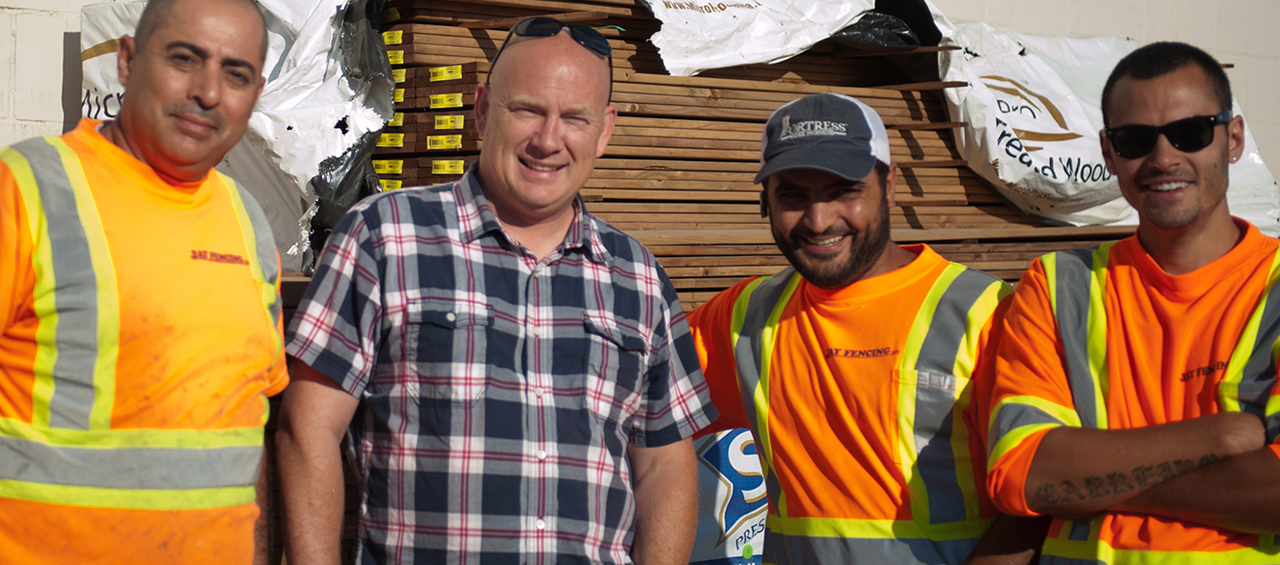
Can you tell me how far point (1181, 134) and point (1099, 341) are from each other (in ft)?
1.57

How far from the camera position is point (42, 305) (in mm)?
1723

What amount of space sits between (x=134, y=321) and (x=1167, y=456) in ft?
6.47

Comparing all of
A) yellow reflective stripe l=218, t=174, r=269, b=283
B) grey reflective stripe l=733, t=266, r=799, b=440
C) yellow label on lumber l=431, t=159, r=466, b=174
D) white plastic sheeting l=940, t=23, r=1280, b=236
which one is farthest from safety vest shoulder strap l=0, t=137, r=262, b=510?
white plastic sheeting l=940, t=23, r=1280, b=236

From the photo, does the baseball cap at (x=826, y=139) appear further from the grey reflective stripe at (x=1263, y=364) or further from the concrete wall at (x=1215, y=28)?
the concrete wall at (x=1215, y=28)

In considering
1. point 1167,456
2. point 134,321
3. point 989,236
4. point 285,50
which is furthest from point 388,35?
point 1167,456

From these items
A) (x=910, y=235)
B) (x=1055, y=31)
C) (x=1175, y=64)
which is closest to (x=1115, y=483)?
(x=1175, y=64)

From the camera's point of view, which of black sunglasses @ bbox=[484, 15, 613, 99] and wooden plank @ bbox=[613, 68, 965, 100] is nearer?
black sunglasses @ bbox=[484, 15, 613, 99]

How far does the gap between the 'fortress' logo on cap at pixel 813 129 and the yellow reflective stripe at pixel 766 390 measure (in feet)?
1.48

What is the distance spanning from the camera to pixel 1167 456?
192cm

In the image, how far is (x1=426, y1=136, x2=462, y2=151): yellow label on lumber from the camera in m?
4.91

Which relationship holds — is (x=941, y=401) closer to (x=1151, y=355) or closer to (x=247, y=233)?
(x=1151, y=355)

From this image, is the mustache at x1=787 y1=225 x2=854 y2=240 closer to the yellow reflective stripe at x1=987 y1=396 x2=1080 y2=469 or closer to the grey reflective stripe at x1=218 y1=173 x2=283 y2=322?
the yellow reflective stripe at x1=987 y1=396 x2=1080 y2=469

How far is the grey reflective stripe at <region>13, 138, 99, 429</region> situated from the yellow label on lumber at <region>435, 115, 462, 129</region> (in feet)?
10.4

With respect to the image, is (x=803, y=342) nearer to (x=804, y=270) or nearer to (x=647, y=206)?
(x=804, y=270)
